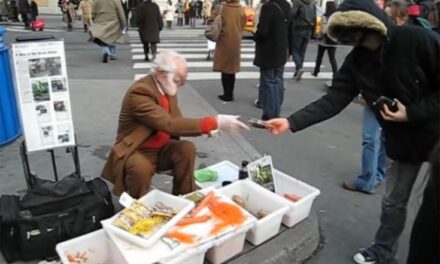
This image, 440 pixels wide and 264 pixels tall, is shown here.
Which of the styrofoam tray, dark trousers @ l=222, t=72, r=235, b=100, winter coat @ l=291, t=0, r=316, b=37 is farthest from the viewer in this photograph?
winter coat @ l=291, t=0, r=316, b=37

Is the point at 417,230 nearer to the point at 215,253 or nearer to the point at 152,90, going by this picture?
the point at 215,253

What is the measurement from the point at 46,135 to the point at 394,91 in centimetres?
264

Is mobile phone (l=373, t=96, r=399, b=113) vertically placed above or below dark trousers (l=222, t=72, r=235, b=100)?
above

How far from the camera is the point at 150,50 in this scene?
11758 mm

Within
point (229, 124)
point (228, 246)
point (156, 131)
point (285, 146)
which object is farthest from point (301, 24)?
point (228, 246)

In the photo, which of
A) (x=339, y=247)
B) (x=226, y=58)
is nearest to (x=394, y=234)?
(x=339, y=247)

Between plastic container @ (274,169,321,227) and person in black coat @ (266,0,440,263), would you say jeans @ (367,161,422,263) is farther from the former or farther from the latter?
plastic container @ (274,169,321,227)

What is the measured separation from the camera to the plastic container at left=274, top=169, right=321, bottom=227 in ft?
10.6

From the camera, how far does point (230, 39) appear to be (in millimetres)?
6941

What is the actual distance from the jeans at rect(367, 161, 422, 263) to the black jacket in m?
3.40

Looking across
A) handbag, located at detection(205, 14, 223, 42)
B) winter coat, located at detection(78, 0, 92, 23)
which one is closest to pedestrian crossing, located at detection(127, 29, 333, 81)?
handbag, located at detection(205, 14, 223, 42)

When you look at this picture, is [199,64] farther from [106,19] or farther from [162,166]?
[162,166]

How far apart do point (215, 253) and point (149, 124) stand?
3.29 ft

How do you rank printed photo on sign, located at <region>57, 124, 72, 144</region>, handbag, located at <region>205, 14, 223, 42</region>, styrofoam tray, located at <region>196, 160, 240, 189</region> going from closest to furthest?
printed photo on sign, located at <region>57, 124, 72, 144</region> → styrofoam tray, located at <region>196, 160, 240, 189</region> → handbag, located at <region>205, 14, 223, 42</region>
